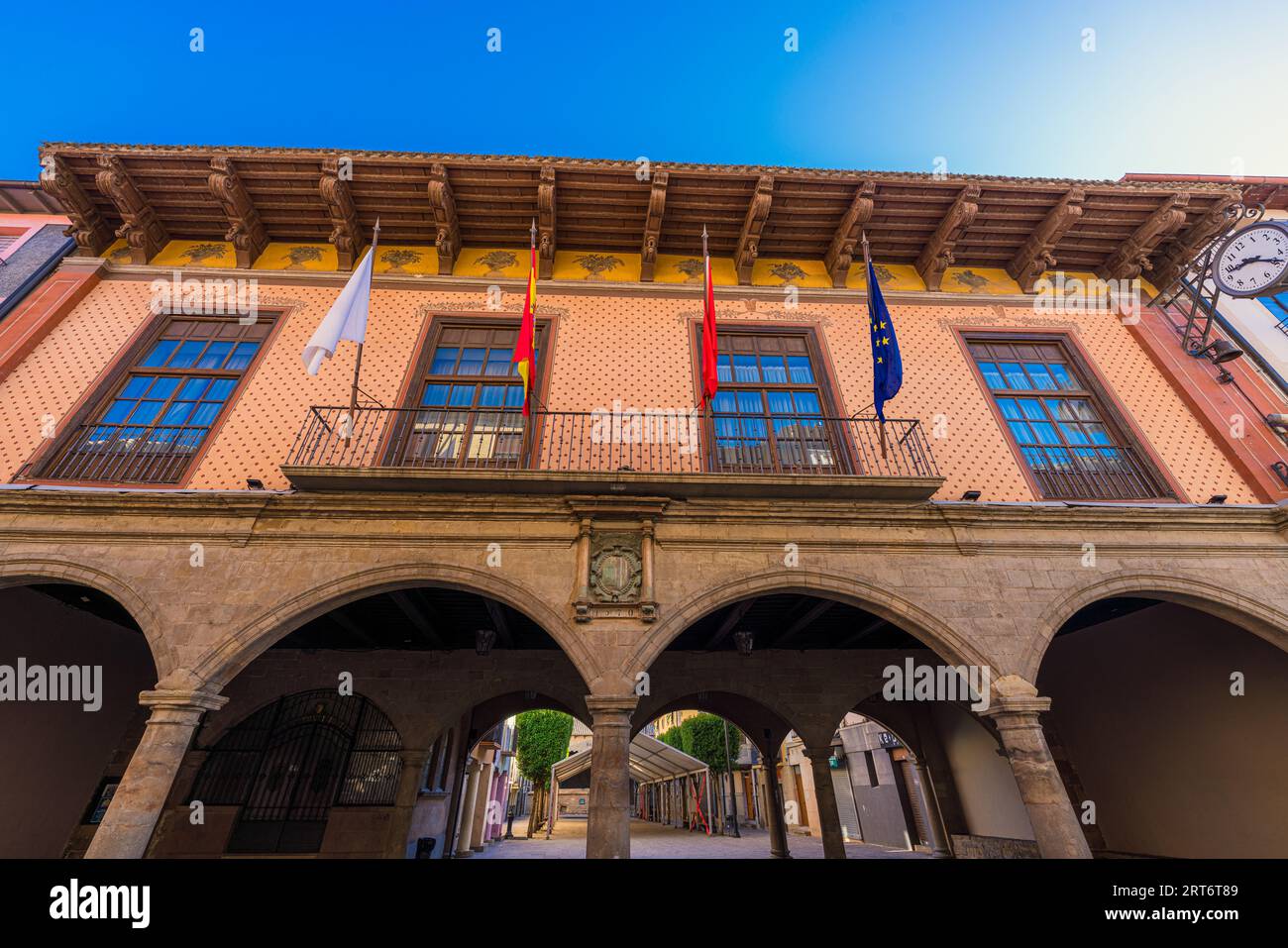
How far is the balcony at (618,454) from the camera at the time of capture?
18.5ft

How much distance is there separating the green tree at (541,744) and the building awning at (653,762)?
1.69 feet

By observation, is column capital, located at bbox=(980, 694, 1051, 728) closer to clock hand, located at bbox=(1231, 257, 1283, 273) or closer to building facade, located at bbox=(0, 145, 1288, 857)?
building facade, located at bbox=(0, 145, 1288, 857)

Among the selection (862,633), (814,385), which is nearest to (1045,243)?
(814,385)

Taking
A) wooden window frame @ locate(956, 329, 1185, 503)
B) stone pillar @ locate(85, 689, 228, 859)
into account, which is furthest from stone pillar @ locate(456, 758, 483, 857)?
wooden window frame @ locate(956, 329, 1185, 503)

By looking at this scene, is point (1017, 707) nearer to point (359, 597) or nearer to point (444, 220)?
point (359, 597)

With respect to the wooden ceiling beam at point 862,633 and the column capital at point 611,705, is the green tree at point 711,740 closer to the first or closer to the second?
the wooden ceiling beam at point 862,633

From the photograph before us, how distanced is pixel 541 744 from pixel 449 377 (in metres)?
20.4

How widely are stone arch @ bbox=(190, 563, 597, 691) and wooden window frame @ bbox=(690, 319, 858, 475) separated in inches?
95.3

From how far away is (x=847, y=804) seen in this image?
1673cm

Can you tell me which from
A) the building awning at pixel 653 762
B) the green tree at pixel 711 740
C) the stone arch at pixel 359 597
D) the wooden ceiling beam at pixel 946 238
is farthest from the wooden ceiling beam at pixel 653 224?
the green tree at pixel 711 740

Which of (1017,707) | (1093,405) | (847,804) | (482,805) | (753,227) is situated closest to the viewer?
(1017,707)

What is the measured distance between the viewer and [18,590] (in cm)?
694
